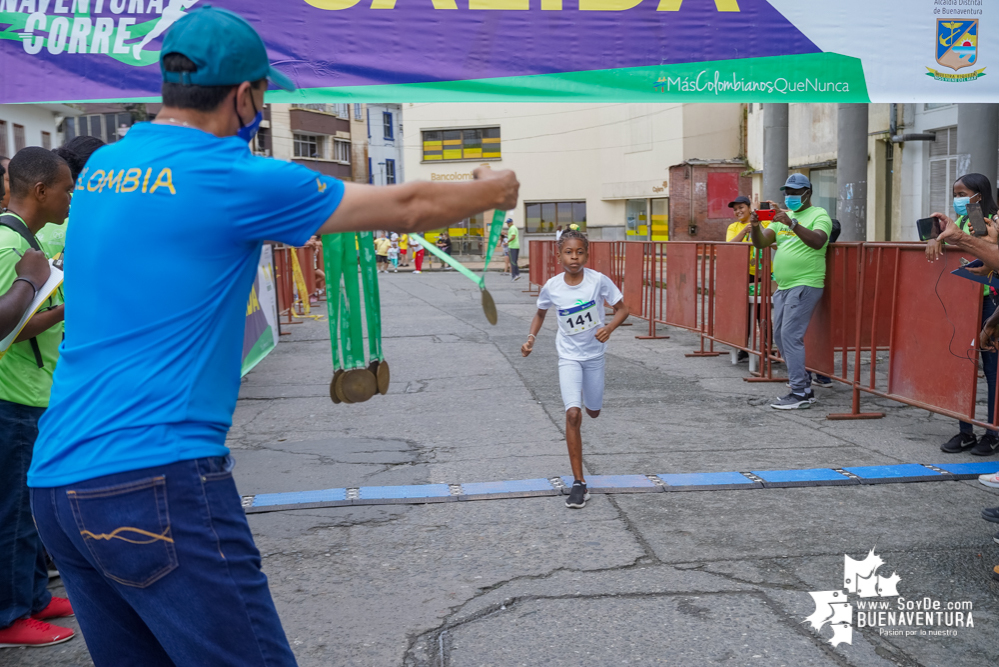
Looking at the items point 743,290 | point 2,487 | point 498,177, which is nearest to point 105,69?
point 2,487

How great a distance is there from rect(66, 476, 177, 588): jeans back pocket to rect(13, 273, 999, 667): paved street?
1852mm

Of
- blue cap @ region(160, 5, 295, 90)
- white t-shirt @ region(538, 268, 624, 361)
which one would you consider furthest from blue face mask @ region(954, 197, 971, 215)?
blue cap @ region(160, 5, 295, 90)

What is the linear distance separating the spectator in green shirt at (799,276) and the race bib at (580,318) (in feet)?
10.7

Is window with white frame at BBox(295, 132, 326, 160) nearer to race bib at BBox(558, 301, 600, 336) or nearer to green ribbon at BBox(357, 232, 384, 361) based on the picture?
race bib at BBox(558, 301, 600, 336)

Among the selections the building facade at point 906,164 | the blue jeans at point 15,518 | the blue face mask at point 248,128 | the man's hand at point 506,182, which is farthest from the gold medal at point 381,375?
the building facade at point 906,164

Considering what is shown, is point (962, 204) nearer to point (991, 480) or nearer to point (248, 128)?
point (991, 480)

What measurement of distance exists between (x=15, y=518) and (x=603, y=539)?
283cm

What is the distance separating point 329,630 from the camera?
3799 millimetres

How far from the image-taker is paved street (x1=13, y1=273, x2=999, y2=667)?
3621 millimetres

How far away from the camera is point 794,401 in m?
8.32

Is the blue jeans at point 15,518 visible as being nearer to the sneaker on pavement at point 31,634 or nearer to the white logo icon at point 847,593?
the sneaker on pavement at point 31,634

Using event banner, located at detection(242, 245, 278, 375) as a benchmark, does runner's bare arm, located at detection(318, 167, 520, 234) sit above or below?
above

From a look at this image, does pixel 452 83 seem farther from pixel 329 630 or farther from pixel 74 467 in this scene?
pixel 74 467

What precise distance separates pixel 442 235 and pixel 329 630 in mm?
36876
